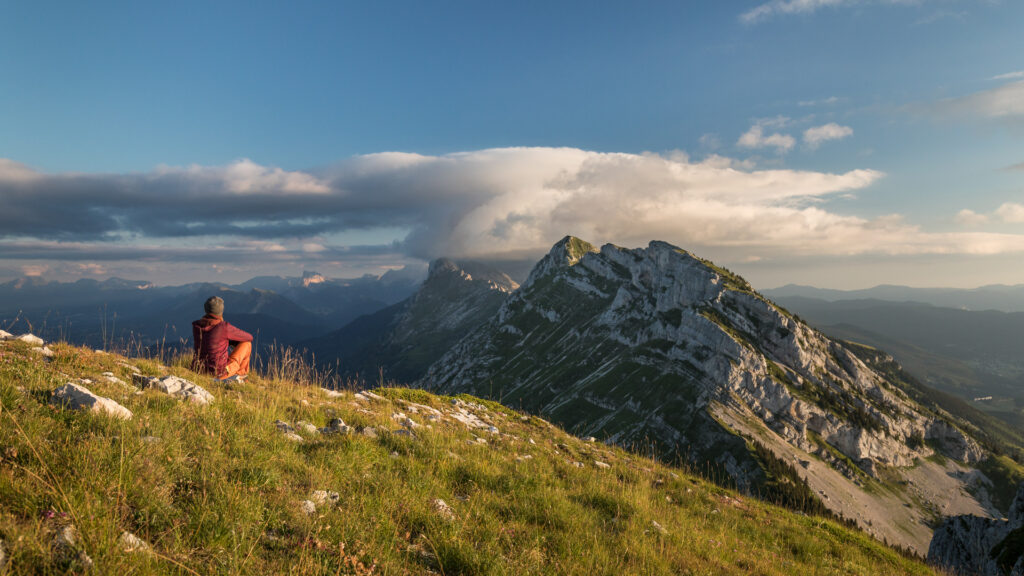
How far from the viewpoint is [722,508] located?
1126 cm

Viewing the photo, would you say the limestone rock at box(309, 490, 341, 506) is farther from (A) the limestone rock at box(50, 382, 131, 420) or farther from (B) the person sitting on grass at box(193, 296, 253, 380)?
(B) the person sitting on grass at box(193, 296, 253, 380)

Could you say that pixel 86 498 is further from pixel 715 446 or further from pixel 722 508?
pixel 715 446

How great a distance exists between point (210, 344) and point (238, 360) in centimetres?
93

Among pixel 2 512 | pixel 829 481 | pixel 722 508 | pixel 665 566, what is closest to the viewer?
pixel 2 512

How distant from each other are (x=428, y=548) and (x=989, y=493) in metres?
317

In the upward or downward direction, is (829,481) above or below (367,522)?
below

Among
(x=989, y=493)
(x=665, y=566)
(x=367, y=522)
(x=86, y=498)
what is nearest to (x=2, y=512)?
(x=86, y=498)

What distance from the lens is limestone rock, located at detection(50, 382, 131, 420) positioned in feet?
19.1

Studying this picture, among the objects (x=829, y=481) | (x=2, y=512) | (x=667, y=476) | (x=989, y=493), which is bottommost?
(x=989, y=493)

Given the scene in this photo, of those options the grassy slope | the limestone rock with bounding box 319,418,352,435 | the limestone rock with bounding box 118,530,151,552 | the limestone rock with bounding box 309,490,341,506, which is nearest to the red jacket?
the grassy slope

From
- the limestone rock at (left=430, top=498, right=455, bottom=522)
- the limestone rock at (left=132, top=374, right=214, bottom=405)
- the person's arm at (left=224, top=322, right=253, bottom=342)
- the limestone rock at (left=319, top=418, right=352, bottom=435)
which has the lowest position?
the limestone rock at (left=430, top=498, right=455, bottom=522)

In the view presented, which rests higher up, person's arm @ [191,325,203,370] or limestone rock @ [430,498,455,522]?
person's arm @ [191,325,203,370]

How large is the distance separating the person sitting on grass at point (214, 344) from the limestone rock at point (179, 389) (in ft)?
11.6

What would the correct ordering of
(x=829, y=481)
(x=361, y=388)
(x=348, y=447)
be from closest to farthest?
(x=348, y=447) → (x=361, y=388) → (x=829, y=481)
